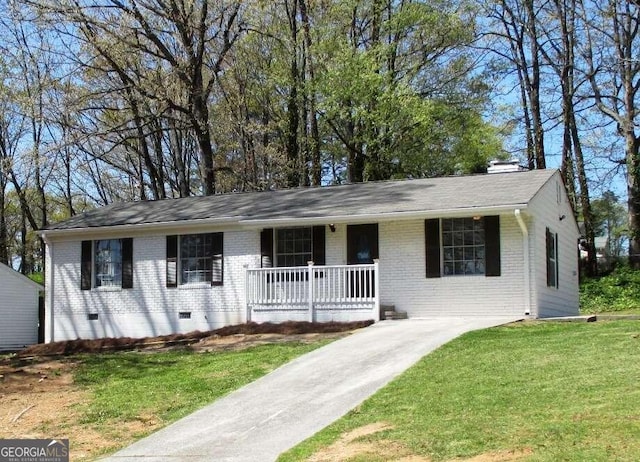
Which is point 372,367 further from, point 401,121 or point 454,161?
point 454,161

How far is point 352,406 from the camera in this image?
31.3ft

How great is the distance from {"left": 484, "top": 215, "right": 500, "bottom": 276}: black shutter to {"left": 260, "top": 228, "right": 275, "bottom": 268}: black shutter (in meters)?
5.39

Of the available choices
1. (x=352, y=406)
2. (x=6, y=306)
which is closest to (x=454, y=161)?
(x=6, y=306)

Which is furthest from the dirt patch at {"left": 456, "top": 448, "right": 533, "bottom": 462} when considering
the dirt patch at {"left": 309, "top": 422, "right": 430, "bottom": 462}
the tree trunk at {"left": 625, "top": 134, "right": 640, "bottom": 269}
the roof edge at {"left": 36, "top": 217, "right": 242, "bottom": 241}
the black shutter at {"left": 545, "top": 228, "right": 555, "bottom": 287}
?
the tree trunk at {"left": 625, "top": 134, "right": 640, "bottom": 269}

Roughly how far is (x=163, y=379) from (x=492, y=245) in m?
8.27

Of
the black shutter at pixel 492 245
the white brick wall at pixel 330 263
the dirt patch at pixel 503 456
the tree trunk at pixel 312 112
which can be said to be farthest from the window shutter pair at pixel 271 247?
the dirt patch at pixel 503 456

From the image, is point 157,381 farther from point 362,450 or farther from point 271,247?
point 271,247

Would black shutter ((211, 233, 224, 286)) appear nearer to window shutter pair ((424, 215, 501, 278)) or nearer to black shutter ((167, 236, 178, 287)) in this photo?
black shutter ((167, 236, 178, 287))

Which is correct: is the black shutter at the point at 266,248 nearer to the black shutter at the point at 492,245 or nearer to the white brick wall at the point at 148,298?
the white brick wall at the point at 148,298

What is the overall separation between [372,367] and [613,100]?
972 inches

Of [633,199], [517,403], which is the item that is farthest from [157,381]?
[633,199]

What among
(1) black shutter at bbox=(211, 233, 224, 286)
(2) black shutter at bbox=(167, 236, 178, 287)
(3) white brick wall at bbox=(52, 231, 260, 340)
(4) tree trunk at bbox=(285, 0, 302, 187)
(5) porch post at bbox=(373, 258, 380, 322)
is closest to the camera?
(5) porch post at bbox=(373, 258, 380, 322)

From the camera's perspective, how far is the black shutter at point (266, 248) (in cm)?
1923

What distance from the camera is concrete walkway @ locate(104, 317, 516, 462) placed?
8.38 m
